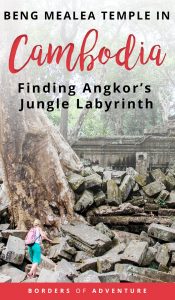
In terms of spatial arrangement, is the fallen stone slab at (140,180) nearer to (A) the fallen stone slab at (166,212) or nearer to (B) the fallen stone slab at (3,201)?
(A) the fallen stone slab at (166,212)

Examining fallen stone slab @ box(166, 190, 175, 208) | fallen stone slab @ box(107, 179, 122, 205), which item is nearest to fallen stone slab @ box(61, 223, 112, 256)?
fallen stone slab @ box(107, 179, 122, 205)

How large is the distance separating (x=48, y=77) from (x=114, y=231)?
17.5 meters

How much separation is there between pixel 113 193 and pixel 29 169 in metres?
1.83

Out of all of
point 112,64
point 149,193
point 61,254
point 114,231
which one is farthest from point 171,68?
point 61,254

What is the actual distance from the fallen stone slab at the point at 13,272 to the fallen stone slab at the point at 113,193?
3.02m

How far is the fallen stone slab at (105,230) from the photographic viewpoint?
7.48 m

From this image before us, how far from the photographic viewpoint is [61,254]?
6.41 meters

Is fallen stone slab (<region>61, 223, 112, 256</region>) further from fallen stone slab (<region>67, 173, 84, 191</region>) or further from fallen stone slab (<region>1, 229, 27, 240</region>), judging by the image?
fallen stone slab (<region>67, 173, 84, 191</region>)

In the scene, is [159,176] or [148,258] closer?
[148,258]

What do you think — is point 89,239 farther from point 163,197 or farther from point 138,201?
point 163,197

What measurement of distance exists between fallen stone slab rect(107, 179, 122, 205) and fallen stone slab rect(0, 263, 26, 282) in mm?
3016

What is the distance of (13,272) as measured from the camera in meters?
5.64

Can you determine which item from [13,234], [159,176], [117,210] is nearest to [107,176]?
[117,210]

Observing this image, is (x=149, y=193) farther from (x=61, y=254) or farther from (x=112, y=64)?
(x=112, y=64)
